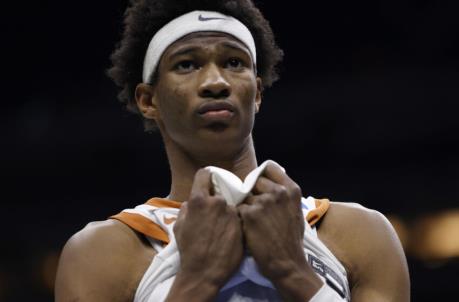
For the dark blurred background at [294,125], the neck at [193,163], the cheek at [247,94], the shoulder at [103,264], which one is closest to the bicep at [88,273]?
the shoulder at [103,264]

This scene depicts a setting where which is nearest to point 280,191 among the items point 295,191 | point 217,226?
point 295,191

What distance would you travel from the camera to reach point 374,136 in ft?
21.4

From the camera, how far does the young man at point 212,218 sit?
2.04m

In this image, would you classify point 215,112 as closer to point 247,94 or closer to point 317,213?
point 247,94

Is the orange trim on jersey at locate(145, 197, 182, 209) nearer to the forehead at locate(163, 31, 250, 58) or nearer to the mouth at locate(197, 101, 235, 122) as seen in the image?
the mouth at locate(197, 101, 235, 122)

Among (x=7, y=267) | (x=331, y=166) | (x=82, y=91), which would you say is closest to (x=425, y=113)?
(x=331, y=166)

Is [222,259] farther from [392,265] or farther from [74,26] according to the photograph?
[74,26]

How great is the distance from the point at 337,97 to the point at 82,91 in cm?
200

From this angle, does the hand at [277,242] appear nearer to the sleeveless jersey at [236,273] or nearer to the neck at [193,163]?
the sleeveless jersey at [236,273]

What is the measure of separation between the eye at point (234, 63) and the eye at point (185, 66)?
94 mm

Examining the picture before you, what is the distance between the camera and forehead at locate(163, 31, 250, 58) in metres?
2.44

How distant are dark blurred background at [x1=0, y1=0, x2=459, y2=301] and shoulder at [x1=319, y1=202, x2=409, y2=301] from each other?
4011 mm

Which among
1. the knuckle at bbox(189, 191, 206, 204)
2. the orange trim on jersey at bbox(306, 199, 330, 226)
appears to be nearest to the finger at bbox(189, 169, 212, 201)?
the knuckle at bbox(189, 191, 206, 204)

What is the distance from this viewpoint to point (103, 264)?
2.23 m
